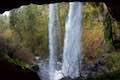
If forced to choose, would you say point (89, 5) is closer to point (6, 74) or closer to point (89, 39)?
point (89, 39)

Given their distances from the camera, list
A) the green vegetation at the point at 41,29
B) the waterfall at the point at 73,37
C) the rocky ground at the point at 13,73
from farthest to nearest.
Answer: the green vegetation at the point at 41,29 → the waterfall at the point at 73,37 → the rocky ground at the point at 13,73

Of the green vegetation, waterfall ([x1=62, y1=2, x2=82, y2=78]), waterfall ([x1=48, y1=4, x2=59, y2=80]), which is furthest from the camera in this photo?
waterfall ([x1=48, y1=4, x2=59, y2=80])

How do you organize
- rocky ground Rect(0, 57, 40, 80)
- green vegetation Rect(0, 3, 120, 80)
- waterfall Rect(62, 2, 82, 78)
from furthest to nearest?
1. green vegetation Rect(0, 3, 120, 80)
2. waterfall Rect(62, 2, 82, 78)
3. rocky ground Rect(0, 57, 40, 80)

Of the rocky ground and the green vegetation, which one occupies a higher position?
the rocky ground

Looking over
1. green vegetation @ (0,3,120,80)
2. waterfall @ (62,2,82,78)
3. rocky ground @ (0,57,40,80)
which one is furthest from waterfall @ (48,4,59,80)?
rocky ground @ (0,57,40,80)

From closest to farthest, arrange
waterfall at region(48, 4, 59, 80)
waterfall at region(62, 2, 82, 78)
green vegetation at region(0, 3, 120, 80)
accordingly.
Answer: waterfall at region(62, 2, 82, 78) → green vegetation at region(0, 3, 120, 80) → waterfall at region(48, 4, 59, 80)

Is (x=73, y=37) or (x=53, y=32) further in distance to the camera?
(x=53, y=32)

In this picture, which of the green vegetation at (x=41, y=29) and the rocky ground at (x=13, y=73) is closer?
the rocky ground at (x=13, y=73)

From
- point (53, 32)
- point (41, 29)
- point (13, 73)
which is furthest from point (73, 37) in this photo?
point (13, 73)

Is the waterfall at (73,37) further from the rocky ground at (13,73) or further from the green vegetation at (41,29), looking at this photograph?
the rocky ground at (13,73)

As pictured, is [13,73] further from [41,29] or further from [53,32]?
[41,29]

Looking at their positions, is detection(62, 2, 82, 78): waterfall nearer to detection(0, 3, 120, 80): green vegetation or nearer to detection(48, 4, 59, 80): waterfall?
detection(0, 3, 120, 80): green vegetation

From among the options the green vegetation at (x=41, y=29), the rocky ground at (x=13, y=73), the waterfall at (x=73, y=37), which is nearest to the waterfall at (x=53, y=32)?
the green vegetation at (x=41, y=29)

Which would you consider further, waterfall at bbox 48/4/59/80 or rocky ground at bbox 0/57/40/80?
waterfall at bbox 48/4/59/80
